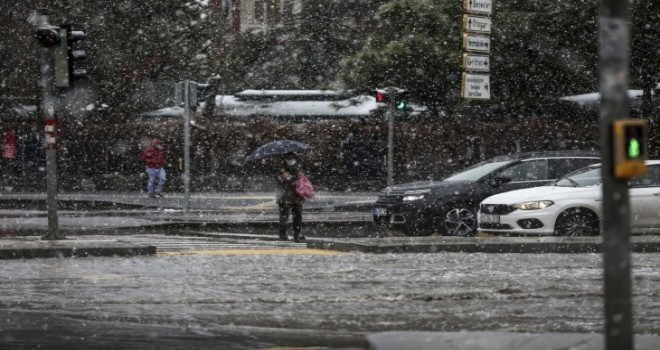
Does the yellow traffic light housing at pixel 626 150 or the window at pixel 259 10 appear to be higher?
the window at pixel 259 10

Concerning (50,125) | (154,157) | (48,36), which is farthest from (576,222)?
(154,157)

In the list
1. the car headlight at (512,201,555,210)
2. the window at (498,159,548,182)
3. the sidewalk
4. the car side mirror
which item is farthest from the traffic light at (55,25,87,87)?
the sidewalk

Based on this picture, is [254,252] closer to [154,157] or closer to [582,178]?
[582,178]

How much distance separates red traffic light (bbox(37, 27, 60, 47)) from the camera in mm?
16312

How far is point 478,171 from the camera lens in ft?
67.8

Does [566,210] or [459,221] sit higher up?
[566,210]

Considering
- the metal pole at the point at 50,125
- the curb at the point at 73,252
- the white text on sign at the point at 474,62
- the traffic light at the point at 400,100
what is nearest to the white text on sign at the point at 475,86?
the white text on sign at the point at 474,62

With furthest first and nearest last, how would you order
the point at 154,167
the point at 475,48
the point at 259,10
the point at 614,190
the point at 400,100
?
1. the point at 259,10
2. the point at 154,167
3. the point at 400,100
4. the point at 475,48
5. the point at 614,190

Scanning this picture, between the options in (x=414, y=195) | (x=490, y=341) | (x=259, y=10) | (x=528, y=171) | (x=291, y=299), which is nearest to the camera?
(x=490, y=341)

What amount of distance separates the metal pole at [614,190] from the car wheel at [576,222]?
43.4 ft

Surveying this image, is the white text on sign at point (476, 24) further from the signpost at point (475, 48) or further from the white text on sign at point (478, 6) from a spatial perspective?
the white text on sign at point (478, 6)

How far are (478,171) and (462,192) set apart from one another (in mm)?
911

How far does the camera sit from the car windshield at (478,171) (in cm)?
2038

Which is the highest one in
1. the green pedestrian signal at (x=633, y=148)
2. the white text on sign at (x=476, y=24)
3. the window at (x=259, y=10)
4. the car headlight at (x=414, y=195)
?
the window at (x=259, y=10)
